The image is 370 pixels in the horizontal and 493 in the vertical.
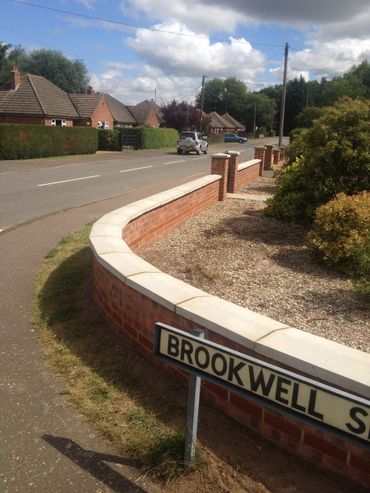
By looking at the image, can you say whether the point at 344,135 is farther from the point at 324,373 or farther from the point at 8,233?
the point at 324,373

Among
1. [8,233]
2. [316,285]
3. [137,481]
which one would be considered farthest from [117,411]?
[8,233]

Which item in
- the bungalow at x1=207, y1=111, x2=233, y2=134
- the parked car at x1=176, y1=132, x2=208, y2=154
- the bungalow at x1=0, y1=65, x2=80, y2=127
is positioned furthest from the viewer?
the bungalow at x1=207, y1=111, x2=233, y2=134

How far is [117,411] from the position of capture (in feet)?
9.04

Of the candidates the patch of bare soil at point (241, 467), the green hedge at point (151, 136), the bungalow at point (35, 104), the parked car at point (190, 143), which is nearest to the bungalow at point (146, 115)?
the green hedge at point (151, 136)

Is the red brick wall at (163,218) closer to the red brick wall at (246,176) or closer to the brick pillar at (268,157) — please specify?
the red brick wall at (246,176)

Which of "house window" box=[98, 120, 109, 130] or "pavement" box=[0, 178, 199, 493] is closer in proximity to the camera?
"pavement" box=[0, 178, 199, 493]

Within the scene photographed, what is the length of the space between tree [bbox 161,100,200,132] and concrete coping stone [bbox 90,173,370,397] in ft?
190

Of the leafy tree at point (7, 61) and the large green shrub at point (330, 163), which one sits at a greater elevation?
the leafy tree at point (7, 61)

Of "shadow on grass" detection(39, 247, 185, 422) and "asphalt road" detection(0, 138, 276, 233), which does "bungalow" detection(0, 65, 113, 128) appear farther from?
"shadow on grass" detection(39, 247, 185, 422)

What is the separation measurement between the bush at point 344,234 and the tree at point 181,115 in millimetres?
55380

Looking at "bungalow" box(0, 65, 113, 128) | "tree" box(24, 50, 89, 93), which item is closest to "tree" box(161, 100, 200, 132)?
"bungalow" box(0, 65, 113, 128)

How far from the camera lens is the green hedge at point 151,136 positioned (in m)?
36.8

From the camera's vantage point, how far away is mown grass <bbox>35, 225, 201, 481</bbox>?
242cm

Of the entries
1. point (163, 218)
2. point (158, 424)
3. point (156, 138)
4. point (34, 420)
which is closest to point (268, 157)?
point (163, 218)
